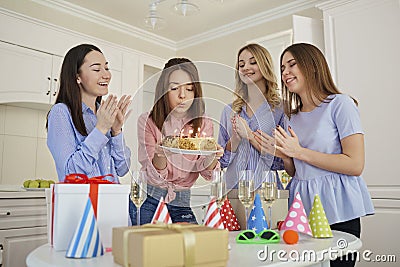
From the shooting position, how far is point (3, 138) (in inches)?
121

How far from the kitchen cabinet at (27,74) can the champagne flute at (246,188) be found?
2484 mm

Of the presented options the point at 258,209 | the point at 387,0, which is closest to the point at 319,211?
the point at 258,209

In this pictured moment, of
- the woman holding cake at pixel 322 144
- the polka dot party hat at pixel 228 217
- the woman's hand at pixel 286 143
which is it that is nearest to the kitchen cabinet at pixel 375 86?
the woman holding cake at pixel 322 144

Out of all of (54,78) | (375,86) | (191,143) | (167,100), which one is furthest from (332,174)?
(54,78)

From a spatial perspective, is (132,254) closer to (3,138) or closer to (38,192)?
(38,192)

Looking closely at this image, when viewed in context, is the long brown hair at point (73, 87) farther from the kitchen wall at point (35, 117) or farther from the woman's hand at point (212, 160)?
the kitchen wall at point (35, 117)

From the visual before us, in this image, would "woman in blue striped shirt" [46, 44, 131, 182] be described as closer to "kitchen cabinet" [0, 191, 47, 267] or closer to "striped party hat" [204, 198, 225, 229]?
"striped party hat" [204, 198, 225, 229]

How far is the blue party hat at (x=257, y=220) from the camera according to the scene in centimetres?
103

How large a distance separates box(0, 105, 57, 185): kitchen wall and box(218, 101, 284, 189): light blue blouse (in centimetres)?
252

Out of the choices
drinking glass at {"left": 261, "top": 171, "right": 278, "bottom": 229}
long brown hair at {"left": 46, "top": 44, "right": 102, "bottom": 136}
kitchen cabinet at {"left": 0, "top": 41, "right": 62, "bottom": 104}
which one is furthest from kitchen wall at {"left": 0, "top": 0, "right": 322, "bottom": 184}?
drinking glass at {"left": 261, "top": 171, "right": 278, "bottom": 229}

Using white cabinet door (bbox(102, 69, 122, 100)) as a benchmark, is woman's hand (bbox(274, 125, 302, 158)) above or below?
below

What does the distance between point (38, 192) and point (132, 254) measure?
7.53 feet

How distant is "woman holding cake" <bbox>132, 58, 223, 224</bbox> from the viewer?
1.02 meters

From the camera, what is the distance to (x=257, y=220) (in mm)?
1041
